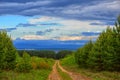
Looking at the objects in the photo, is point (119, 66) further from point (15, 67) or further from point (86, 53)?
point (86, 53)

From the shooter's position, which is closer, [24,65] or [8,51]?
[24,65]

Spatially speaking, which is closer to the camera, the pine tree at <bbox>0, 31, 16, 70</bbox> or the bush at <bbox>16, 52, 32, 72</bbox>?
the bush at <bbox>16, 52, 32, 72</bbox>

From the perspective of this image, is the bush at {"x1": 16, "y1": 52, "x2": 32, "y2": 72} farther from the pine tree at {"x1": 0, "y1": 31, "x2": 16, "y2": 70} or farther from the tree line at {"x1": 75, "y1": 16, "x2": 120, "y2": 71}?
the tree line at {"x1": 75, "y1": 16, "x2": 120, "y2": 71}

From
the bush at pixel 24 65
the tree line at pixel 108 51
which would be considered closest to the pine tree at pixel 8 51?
the bush at pixel 24 65

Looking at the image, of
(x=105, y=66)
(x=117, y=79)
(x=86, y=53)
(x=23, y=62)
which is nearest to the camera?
(x=117, y=79)

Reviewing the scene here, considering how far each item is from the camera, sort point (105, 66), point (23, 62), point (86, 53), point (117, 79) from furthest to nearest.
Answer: point (86, 53)
point (105, 66)
point (23, 62)
point (117, 79)

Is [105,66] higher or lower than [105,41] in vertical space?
lower

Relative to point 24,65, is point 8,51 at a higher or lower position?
higher

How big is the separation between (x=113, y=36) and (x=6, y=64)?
17.5 meters

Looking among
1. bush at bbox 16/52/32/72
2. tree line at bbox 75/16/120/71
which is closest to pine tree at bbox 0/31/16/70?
bush at bbox 16/52/32/72

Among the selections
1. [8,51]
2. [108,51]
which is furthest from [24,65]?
[108,51]

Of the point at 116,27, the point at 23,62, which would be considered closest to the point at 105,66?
the point at 116,27

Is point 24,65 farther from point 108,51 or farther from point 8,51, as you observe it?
point 108,51

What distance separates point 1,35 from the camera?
5562 centimetres
